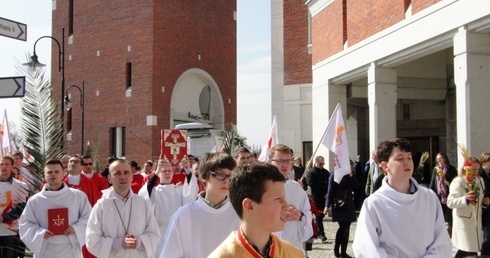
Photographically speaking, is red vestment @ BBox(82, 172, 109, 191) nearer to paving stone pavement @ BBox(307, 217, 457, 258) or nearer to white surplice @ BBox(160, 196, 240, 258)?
paving stone pavement @ BBox(307, 217, 457, 258)

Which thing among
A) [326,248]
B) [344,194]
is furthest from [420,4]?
[326,248]

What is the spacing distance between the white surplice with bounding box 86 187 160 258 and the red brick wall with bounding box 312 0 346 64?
14.4m

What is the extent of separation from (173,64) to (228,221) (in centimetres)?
3482

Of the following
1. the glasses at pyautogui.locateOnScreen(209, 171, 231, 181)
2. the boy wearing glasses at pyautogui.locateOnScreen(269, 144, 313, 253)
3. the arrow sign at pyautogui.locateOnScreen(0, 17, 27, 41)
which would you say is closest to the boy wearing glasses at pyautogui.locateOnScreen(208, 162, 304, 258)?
the glasses at pyautogui.locateOnScreen(209, 171, 231, 181)

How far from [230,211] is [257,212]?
1931 millimetres

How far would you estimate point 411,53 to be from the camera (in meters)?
15.9

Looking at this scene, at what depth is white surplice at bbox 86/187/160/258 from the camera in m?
6.78

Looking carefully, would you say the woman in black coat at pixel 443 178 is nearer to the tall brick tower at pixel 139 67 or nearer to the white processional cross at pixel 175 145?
the white processional cross at pixel 175 145

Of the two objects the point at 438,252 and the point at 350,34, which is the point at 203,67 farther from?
the point at 438,252

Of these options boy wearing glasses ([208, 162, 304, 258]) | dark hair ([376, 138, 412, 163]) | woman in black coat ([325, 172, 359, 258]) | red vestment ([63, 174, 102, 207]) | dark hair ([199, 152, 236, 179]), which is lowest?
woman in black coat ([325, 172, 359, 258])

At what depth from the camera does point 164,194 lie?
9742mm

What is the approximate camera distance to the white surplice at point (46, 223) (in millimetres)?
7789

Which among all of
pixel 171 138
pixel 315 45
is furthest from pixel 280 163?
pixel 315 45

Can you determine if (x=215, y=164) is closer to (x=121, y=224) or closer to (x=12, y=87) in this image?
(x=121, y=224)
